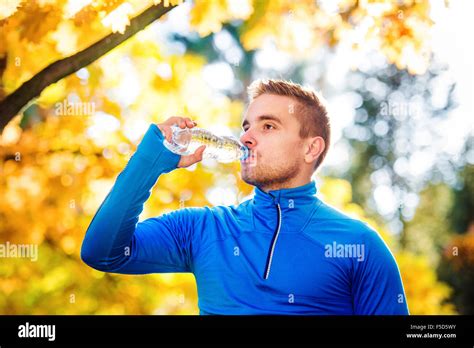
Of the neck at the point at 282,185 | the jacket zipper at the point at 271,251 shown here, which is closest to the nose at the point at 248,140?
the neck at the point at 282,185

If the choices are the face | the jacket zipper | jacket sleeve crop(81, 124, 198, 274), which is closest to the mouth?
the face

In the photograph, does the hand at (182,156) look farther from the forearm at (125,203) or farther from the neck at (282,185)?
the neck at (282,185)

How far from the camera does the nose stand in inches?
90.7

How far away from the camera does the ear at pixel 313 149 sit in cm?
241

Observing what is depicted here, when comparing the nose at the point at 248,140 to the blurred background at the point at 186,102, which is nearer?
the nose at the point at 248,140

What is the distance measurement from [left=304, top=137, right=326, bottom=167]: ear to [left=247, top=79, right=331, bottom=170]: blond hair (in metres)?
0.02

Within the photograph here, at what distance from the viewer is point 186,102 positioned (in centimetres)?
316

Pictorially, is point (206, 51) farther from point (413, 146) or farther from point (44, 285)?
point (44, 285)

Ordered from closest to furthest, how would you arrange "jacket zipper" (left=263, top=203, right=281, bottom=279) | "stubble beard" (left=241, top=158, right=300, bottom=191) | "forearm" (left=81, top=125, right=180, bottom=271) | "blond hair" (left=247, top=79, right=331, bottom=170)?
1. "forearm" (left=81, top=125, right=180, bottom=271)
2. "jacket zipper" (left=263, top=203, right=281, bottom=279)
3. "stubble beard" (left=241, top=158, right=300, bottom=191)
4. "blond hair" (left=247, top=79, right=331, bottom=170)

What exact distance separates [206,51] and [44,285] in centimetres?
161

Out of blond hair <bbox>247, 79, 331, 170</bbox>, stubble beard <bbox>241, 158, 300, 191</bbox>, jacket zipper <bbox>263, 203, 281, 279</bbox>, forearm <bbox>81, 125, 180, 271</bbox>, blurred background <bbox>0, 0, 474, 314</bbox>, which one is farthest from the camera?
blurred background <bbox>0, 0, 474, 314</bbox>

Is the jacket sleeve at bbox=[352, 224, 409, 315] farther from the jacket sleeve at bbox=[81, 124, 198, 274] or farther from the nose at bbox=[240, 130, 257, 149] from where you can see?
the jacket sleeve at bbox=[81, 124, 198, 274]

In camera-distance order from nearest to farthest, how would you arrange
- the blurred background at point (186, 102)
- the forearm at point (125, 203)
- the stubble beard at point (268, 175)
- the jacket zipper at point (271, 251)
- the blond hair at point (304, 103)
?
the forearm at point (125, 203) < the jacket zipper at point (271, 251) < the stubble beard at point (268, 175) < the blond hair at point (304, 103) < the blurred background at point (186, 102)
